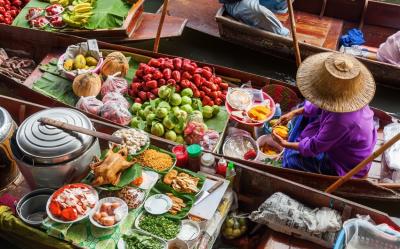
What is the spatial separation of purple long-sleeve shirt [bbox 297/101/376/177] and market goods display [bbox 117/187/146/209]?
1.45 metres

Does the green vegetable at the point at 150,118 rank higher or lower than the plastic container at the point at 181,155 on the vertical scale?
lower

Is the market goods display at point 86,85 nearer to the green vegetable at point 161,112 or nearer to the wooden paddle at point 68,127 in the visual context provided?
the green vegetable at point 161,112

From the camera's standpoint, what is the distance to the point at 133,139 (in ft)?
12.6

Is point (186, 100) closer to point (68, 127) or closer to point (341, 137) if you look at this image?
point (68, 127)

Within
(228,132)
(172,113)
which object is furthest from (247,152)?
(172,113)

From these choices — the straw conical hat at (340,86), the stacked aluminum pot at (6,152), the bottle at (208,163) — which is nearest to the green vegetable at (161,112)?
the bottle at (208,163)

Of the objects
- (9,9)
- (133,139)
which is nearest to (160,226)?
(133,139)

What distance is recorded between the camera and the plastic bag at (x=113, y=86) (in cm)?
494

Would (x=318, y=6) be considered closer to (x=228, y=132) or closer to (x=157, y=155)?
(x=228, y=132)

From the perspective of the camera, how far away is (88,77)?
4.86 metres

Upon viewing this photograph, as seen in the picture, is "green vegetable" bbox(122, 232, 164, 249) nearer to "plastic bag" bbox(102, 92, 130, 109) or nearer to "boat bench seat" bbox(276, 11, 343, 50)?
"plastic bag" bbox(102, 92, 130, 109)

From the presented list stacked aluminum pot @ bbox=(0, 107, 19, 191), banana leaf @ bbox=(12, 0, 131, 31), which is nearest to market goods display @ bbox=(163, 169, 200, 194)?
stacked aluminum pot @ bbox=(0, 107, 19, 191)

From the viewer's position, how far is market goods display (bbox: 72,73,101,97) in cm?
483

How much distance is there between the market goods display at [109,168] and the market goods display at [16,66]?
2400 millimetres
